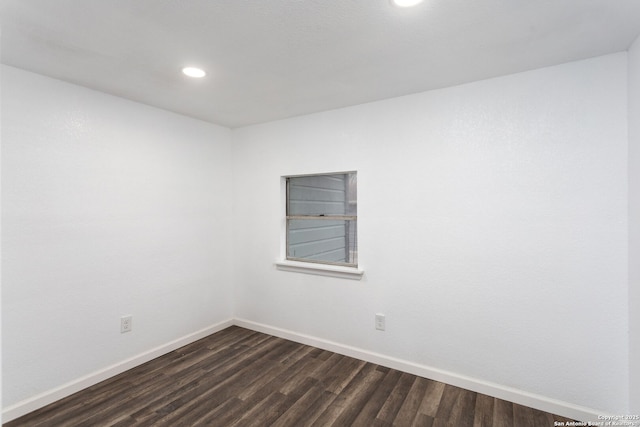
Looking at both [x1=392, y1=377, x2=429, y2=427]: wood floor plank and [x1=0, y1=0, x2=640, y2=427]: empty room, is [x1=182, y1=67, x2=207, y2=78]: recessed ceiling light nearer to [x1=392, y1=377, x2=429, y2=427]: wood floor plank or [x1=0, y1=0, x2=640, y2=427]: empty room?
[x1=0, y1=0, x2=640, y2=427]: empty room

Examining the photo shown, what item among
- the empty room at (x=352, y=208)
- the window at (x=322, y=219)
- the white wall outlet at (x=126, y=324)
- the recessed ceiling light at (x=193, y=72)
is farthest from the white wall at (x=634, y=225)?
the white wall outlet at (x=126, y=324)

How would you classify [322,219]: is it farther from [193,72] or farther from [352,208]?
[193,72]

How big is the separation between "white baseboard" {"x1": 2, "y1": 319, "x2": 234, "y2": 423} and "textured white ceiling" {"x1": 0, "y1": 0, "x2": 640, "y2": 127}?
88.4 inches

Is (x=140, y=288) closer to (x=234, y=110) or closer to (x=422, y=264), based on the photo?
(x=234, y=110)

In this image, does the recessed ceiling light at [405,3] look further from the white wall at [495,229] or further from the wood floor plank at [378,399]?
the wood floor plank at [378,399]

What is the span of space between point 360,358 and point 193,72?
2.70 meters

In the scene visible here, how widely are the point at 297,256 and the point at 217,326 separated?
1.20 m

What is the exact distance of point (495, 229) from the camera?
7.50 feet

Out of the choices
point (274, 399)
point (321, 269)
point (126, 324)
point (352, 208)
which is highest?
point (352, 208)

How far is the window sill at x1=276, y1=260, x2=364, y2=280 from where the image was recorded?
2896 mm

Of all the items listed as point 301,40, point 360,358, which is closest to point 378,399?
point 360,358

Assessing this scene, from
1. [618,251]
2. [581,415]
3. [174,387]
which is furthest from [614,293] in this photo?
[174,387]

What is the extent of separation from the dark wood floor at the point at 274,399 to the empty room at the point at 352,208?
0.07 ft

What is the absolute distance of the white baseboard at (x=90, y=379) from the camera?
2.08 metres
